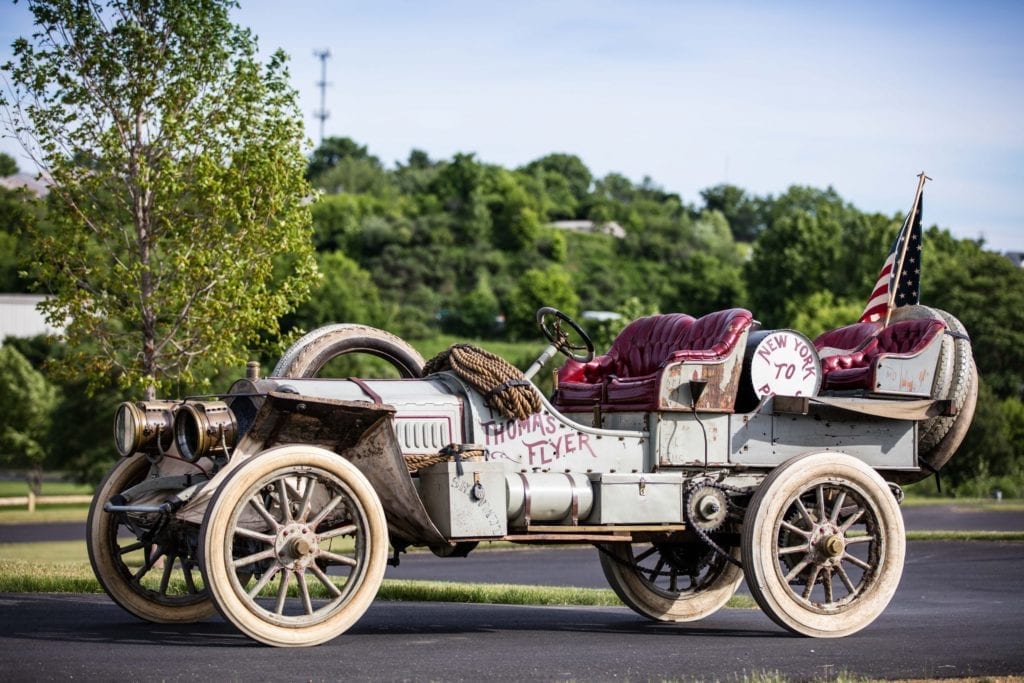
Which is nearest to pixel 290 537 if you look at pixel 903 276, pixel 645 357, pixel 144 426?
pixel 144 426

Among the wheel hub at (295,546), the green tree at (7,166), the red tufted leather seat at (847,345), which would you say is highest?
the green tree at (7,166)

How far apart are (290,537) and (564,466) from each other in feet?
7.04

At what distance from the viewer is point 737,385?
34.6ft

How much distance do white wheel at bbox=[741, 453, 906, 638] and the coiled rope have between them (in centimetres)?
179

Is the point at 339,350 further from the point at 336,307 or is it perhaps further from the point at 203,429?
the point at 336,307

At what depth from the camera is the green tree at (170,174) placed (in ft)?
56.1

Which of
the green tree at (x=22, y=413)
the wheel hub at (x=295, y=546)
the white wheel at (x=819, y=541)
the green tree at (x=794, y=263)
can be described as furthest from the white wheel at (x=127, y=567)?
the green tree at (x=794, y=263)

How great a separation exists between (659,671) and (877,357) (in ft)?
12.1

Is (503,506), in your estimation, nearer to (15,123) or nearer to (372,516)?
(372,516)

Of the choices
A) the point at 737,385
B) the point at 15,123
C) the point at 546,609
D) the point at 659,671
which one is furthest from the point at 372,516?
the point at 15,123

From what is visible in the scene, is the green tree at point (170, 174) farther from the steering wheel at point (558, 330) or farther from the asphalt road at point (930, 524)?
the asphalt road at point (930, 524)

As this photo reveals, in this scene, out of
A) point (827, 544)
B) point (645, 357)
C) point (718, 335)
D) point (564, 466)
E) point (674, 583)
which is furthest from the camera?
point (674, 583)

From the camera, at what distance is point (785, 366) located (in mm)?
10633

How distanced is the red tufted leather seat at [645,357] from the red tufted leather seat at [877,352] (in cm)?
103
